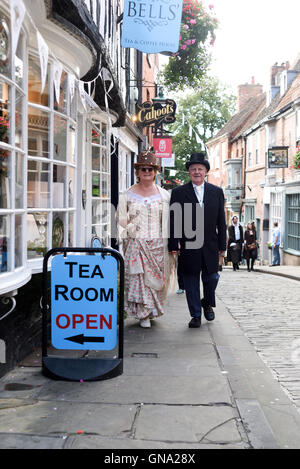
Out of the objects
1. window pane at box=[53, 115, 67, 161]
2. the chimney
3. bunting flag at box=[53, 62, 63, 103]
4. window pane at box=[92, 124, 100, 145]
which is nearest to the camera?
bunting flag at box=[53, 62, 63, 103]

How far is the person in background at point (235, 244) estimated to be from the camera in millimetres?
18547

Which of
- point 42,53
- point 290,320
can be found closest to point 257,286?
point 290,320

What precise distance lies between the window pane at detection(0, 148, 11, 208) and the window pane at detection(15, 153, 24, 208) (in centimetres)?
24

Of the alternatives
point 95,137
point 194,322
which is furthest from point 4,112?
point 95,137

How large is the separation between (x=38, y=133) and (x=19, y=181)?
0.88m

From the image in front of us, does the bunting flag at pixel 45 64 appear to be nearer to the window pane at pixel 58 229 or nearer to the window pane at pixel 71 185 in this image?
the window pane at pixel 71 185

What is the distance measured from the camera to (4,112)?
404 cm

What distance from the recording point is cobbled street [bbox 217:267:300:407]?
5.19 meters

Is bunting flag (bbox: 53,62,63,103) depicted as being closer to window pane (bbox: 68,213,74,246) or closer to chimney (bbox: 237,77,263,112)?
window pane (bbox: 68,213,74,246)

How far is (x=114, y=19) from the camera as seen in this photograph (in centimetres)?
1105

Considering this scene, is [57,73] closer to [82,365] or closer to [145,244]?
[145,244]

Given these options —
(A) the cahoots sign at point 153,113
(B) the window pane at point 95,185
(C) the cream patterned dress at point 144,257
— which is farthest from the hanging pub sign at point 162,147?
(C) the cream patterned dress at point 144,257

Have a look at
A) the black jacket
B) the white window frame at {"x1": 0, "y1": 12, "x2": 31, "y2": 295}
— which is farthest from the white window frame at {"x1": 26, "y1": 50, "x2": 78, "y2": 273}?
the black jacket

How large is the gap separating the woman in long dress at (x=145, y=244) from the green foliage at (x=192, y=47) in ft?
31.3
